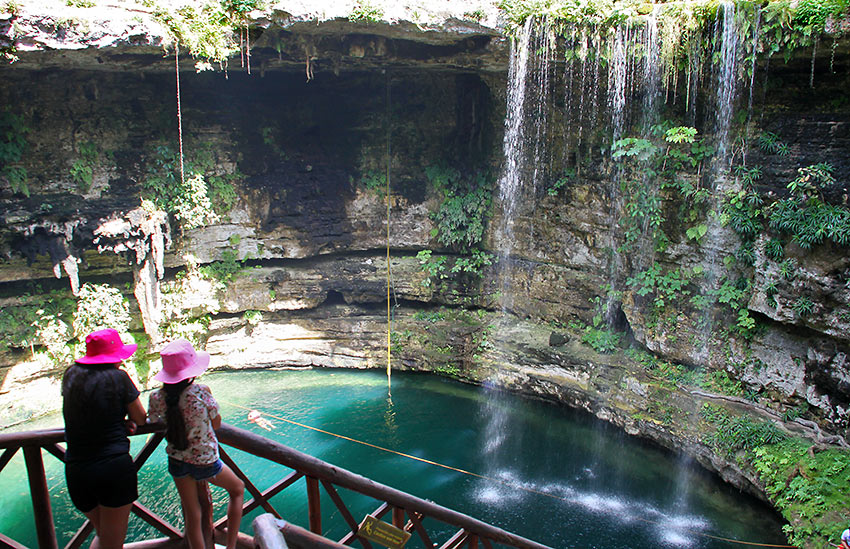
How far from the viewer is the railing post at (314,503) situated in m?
2.97

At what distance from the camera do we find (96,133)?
10383 mm

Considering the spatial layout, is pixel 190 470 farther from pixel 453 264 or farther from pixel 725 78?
pixel 453 264

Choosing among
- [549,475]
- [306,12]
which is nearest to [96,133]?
[306,12]

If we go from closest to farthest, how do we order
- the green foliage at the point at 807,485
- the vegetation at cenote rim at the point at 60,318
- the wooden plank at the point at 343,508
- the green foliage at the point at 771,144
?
the wooden plank at the point at 343,508, the green foliage at the point at 807,485, the green foliage at the point at 771,144, the vegetation at cenote rim at the point at 60,318

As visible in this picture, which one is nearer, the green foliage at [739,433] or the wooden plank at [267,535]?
the wooden plank at [267,535]

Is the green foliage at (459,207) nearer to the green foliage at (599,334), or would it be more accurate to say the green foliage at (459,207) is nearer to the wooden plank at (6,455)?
the green foliage at (599,334)

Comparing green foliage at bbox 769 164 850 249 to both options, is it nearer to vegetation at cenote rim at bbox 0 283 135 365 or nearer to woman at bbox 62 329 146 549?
woman at bbox 62 329 146 549

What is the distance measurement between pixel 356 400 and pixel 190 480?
7.78 meters

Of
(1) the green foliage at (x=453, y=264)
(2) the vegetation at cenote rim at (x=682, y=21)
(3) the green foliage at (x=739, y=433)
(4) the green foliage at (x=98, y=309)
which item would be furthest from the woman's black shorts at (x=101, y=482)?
(1) the green foliage at (x=453, y=264)

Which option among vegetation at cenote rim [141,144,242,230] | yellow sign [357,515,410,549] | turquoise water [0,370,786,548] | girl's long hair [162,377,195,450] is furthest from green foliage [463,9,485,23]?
yellow sign [357,515,410,549]

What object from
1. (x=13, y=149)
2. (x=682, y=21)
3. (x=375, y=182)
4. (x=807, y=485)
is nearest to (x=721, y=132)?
(x=682, y=21)

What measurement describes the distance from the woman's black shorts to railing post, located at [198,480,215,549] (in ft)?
1.00

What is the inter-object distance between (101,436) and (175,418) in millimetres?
313

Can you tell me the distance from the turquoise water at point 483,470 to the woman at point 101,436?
15.1 ft
